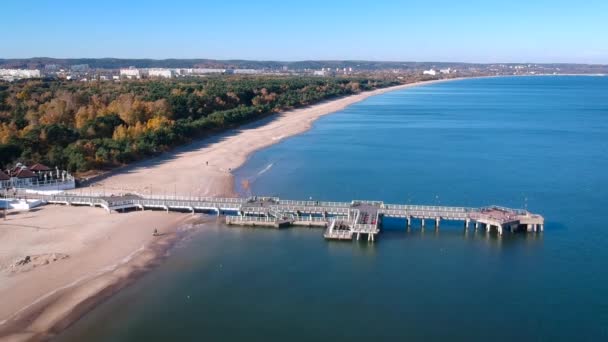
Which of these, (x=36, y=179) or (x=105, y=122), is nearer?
(x=36, y=179)

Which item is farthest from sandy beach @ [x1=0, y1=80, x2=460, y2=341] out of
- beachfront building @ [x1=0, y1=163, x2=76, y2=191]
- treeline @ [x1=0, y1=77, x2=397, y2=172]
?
treeline @ [x1=0, y1=77, x2=397, y2=172]

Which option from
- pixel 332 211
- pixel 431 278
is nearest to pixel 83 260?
pixel 332 211

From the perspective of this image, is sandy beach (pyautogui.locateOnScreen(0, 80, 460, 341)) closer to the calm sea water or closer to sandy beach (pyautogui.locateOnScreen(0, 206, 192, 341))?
sandy beach (pyautogui.locateOnScreen(0, 206, 192, 341))

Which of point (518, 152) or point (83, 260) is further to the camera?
point (518, 152)

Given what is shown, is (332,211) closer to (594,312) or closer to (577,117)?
(594,312)

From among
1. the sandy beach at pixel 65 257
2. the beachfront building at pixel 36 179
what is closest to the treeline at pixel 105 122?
the beachfront building at pixel 36 179

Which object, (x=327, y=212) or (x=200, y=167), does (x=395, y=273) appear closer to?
(x=327, y=212)

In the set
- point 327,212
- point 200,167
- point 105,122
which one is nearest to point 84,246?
point 327,212

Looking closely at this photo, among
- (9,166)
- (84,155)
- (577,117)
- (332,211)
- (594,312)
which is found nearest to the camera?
(594,312)
